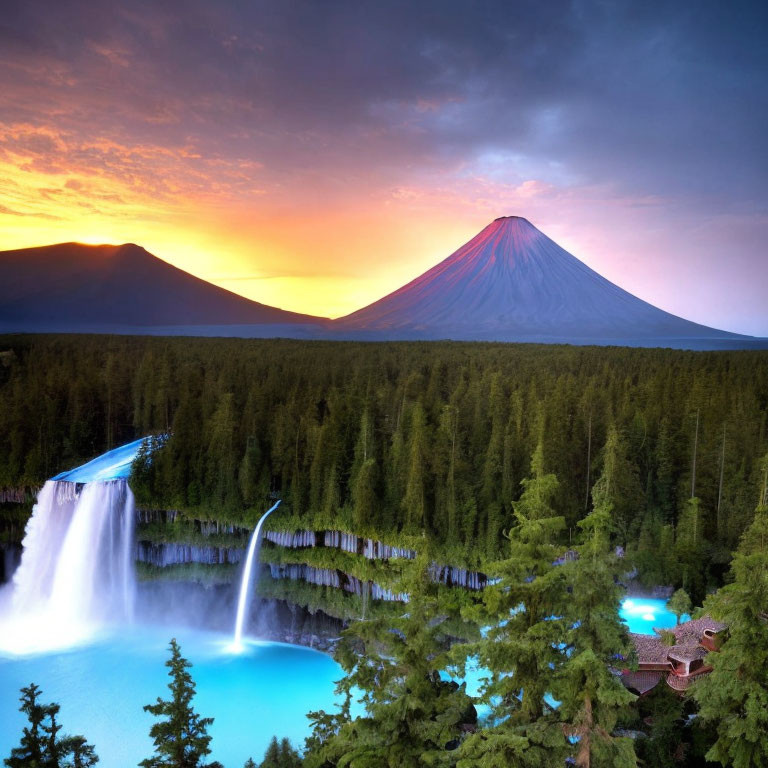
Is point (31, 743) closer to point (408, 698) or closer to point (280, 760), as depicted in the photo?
point (280, 760)

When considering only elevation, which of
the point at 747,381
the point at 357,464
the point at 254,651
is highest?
the point at 747,381

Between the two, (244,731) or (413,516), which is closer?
(244,731)

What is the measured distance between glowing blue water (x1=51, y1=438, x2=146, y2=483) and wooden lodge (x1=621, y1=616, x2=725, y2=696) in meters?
32.0

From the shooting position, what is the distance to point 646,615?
31.2m

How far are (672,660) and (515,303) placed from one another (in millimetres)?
128450

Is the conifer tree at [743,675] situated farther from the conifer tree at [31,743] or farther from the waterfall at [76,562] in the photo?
the waterfall at [76,562]

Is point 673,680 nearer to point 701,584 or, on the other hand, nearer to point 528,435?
point 701,584

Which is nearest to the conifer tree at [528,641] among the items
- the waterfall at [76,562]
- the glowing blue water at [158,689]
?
the glowing blue water at [158,689]

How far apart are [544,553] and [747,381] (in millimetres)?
47247

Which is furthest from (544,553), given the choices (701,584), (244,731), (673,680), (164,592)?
(164,592)

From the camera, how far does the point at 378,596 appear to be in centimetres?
3644

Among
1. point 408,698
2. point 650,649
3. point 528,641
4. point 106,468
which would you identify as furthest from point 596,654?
point 106,468

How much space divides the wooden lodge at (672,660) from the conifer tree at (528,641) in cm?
1165

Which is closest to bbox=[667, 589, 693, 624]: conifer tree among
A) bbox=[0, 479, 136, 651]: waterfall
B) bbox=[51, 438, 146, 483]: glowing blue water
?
bbox=[0, 479, 136, 651]: waterfall
